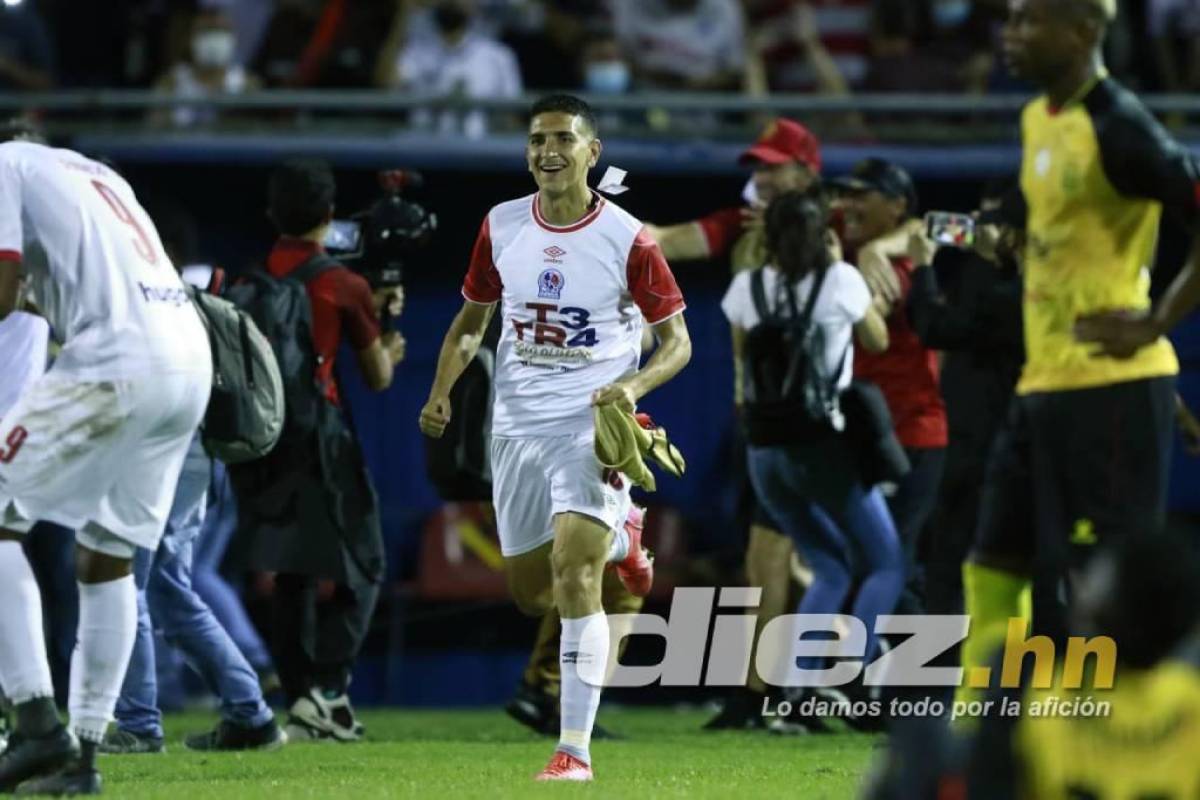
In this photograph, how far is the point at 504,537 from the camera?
8469 millimetres

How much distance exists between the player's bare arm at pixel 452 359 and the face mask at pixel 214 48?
656cm

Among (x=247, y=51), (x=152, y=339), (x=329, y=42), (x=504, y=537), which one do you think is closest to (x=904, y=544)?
(x=504, y=537)

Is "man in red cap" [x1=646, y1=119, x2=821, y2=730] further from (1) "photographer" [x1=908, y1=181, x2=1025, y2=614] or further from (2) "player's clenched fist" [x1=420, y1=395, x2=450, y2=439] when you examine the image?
(2) "player's clenched fist" [x1=420, y1=395, x2=450, y2=439]

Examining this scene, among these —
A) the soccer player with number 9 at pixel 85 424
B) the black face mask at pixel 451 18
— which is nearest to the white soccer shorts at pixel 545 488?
the soccer player with number 9 at pixel 85 424

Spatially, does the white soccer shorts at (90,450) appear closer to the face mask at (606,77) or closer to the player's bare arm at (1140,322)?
the player's bare arm at (1140,322)

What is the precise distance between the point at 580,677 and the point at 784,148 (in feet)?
12.5

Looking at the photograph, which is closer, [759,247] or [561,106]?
[561,106]

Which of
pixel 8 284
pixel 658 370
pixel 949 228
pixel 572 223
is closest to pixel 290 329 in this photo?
pixel 572 223

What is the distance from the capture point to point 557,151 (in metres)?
8.18

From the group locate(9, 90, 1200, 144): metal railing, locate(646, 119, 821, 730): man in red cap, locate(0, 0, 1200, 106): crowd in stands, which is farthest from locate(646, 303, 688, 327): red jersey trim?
locate(0, 0, 1200, 106): crowd in stands

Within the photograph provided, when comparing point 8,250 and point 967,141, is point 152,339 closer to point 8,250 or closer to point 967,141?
point 8,250

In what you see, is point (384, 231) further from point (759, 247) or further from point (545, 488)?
point (545, 488)

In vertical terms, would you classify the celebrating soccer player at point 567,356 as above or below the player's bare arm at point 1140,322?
below

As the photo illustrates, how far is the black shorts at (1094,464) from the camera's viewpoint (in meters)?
6.38
